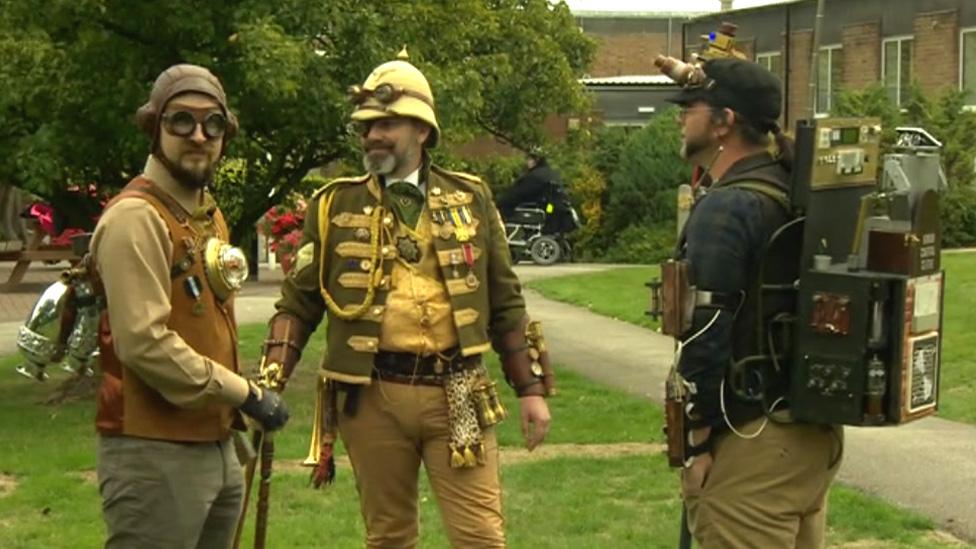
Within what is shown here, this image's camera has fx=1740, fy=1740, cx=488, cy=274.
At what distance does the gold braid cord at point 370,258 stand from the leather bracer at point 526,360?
1.86 ft

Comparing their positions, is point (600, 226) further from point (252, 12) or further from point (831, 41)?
point (252, 12)

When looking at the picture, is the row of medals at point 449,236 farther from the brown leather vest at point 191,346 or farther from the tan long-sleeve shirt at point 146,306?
the tan long-sleeve shirt at point 146,306

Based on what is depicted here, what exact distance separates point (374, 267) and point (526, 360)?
0.67 metres

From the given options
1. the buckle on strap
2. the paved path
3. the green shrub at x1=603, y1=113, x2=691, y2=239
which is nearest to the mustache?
the buckle on strap

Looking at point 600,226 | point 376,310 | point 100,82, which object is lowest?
point 600,226

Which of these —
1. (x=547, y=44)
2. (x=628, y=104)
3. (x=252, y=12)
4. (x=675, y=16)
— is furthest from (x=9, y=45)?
(x=675, y=16)

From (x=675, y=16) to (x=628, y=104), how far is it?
20532 millimetres

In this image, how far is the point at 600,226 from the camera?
31.8 metres

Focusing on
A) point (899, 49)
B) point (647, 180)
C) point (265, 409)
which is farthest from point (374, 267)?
point (899, 49)

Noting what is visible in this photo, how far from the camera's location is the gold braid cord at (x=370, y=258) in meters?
5.76

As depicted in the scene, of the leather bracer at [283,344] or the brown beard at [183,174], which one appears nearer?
the brown beard at [183,174]

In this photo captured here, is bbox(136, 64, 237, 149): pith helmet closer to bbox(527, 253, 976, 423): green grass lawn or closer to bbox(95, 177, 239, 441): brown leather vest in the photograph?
bbox(95, 177, 239, 441): brown leather vest

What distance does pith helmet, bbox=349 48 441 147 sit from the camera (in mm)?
5777

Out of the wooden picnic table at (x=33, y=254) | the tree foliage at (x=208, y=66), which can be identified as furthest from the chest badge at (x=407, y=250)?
the wooden picnic table at (x=33, y=254)
